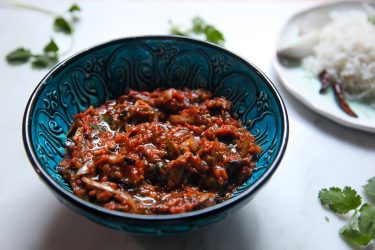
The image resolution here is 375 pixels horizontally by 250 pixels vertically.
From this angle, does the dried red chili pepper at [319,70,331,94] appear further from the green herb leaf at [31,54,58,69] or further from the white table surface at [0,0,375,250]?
the green herb leaf at [31,54,58,69]

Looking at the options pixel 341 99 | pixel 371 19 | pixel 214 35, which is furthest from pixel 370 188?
pixel 371 19

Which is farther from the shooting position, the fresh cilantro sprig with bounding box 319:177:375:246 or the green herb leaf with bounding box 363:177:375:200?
the green herb leaf with bounding box 363:177:375:200

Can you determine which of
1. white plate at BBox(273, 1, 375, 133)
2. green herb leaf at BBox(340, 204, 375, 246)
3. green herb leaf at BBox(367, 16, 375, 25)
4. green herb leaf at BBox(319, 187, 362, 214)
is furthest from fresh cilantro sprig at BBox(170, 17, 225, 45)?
green herb leaf at BBox(340, 204, 375, 246)

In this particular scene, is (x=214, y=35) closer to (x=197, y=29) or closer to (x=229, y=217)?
(x=197, y=29)

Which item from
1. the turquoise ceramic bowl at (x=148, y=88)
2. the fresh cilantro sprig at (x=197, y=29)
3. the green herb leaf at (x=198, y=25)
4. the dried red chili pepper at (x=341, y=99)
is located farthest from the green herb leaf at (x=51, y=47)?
the dried red chili pepper at (x=341, y=99)

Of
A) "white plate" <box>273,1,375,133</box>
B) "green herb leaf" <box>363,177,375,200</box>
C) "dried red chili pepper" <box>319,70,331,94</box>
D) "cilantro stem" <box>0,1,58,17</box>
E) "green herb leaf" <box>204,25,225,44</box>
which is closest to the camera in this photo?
"green herb leaf" <box>363,177,375,200</box>

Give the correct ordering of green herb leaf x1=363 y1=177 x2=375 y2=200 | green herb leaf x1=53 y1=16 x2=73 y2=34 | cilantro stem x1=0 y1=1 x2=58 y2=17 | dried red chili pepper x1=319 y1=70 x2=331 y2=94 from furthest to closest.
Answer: cilantro stem x1=0 y1=1 x2=58 y2=17 < green herb leaf x1=53 y1=16 x2=73 y2=34 < dried red chili pepper x1=319 y1=70 x2=331 y2=94 < green herb leaf x1=363 y1=177 x2=375 y2=200
